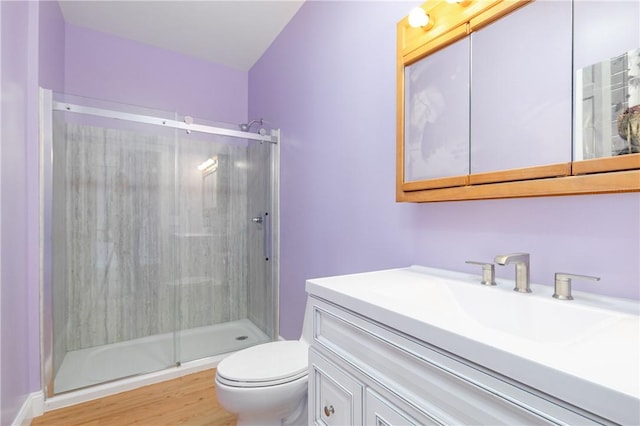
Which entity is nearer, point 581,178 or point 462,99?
point 581,178

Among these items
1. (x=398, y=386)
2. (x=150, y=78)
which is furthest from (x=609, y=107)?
(x=150, y=78)

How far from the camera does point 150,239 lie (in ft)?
8.05

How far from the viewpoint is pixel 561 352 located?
52 centimetres

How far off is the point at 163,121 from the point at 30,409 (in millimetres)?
1884

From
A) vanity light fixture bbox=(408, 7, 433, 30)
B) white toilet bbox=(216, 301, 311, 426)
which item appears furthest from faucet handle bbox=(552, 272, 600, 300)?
vanity light fixture bbox=(408, 7, 433, 30)

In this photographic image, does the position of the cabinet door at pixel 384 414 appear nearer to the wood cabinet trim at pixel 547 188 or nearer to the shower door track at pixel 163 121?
the wood cabinet trim at pixel 547 188

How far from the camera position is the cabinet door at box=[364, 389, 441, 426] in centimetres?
70

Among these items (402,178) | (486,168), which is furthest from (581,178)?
(402,178)

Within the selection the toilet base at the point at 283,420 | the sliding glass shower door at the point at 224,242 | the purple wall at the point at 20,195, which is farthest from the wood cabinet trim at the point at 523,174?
the purple wall at the point at 20,195

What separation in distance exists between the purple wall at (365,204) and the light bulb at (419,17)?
18 cm

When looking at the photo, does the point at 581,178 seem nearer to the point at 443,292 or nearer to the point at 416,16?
the point at 443,292

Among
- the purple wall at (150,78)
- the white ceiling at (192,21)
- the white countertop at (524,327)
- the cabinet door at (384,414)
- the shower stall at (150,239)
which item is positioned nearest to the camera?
the white countertop at (524,327)

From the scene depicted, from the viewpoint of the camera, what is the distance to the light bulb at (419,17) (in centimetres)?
119

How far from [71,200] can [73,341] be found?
3.35 feet
